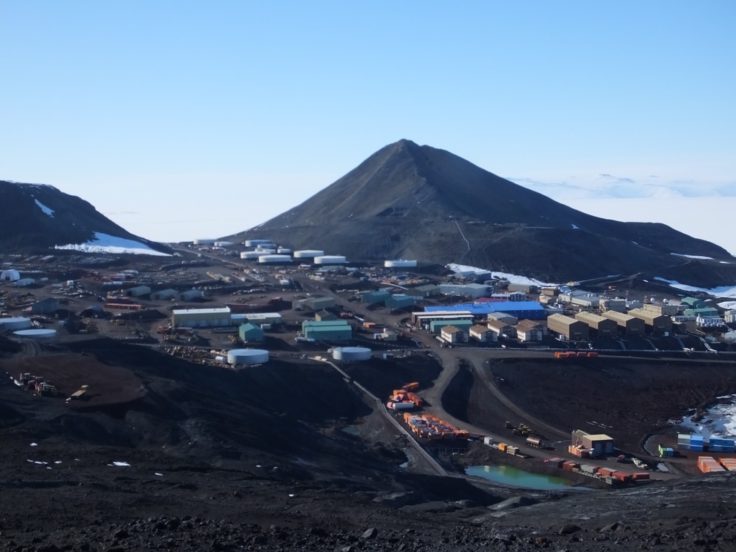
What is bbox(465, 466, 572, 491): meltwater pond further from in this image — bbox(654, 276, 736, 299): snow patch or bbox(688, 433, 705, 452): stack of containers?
bbox(654, 276, 736, 299): snow patch

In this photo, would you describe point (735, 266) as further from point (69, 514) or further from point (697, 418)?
point (69, 514)

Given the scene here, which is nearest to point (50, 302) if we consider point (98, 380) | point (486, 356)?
point (98, 380)

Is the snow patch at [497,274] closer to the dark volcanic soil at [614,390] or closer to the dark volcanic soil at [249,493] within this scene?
the dark volcanic soil at [614,390]

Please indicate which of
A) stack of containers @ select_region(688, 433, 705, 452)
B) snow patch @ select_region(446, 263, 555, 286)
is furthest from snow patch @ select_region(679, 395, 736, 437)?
snow patch @ select_region(446, 263, 555, 286)

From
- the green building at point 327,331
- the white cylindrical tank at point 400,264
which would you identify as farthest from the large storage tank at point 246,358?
the white cylindrical tank at point 400,264

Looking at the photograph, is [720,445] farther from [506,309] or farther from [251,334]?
[506,309]
